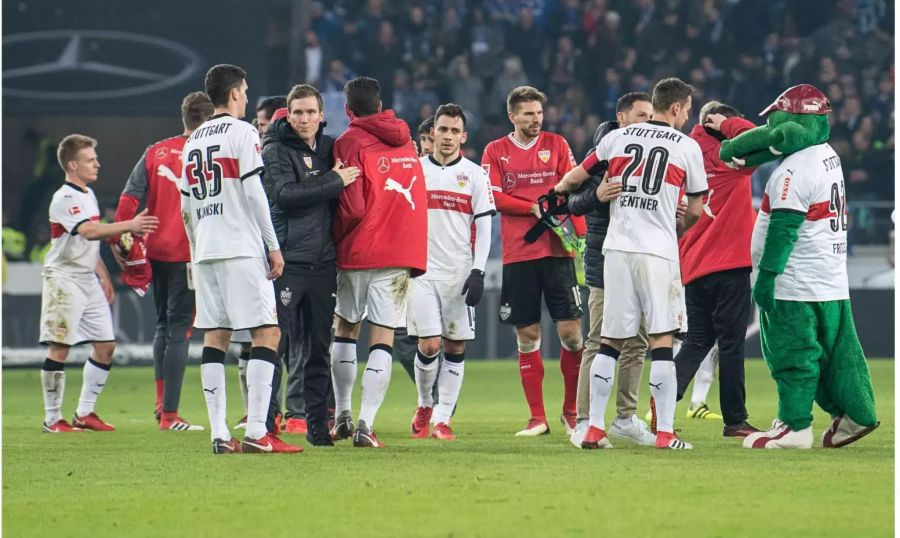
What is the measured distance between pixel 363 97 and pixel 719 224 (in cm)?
224

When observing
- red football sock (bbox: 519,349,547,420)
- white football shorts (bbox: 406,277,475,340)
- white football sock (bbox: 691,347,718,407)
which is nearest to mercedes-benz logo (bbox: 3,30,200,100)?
white football sock (bbox: 691,347,718,407)

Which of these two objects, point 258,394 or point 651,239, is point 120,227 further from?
point 651,239

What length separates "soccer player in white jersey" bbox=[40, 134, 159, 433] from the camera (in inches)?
371

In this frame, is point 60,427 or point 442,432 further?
point 60,427

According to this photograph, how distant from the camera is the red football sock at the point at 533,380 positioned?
8641 millimetres

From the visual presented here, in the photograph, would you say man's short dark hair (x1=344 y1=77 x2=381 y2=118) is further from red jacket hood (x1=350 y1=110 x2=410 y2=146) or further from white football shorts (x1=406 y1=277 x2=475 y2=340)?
white football shorts (x1=406 y1=277 x2=475 y2=340)

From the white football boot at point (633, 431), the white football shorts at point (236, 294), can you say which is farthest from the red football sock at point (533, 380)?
the white football shorts at point (236, 294)

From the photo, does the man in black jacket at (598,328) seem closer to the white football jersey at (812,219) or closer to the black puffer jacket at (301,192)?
the white football jersey at (812,219)

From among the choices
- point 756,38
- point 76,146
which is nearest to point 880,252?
point 756,38

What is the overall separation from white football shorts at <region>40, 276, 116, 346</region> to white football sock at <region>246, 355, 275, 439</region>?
2.79m

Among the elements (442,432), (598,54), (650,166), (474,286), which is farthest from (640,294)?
(598,54)

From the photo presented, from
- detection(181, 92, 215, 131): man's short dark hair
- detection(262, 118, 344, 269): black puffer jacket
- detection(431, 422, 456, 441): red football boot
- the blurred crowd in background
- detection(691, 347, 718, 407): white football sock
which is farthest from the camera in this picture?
the blurred crowd in background

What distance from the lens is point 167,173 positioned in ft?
31.7

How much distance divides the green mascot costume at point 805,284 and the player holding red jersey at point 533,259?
5.32ft
